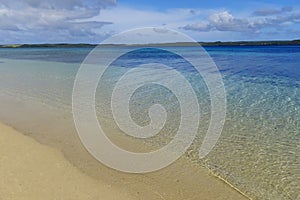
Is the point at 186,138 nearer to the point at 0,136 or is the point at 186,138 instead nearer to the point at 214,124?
the point at 214,124

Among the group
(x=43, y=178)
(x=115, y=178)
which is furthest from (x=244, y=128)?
(x=43, y=178)

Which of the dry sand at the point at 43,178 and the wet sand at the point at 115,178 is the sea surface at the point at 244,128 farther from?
the dry sand at the point at 43,178

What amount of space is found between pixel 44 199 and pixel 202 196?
2.32m

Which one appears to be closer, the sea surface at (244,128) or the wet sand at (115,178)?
the wet sand at (115,178)

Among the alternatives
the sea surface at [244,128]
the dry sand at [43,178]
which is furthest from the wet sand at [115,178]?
the sea surface at [244,128]

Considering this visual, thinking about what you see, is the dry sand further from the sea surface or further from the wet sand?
the sea surface

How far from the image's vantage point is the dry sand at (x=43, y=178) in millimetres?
4590

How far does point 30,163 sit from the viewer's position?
5684 mm

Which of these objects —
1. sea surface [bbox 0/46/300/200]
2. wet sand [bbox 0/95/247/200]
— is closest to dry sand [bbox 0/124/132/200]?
wet sand [bbox 0/95/247/200]

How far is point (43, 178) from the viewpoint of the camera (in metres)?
5.07

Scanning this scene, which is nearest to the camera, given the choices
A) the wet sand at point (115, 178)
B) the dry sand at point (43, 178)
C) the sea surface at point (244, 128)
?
the dry sand at point (43, 178)

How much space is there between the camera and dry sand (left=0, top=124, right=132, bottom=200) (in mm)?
4590

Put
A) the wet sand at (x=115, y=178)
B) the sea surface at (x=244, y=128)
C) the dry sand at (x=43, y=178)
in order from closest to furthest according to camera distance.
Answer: the dry sand at (x=43, y=178) < the wet sand at (x=115, y=178) < the sea surface at (x=244, y=128)

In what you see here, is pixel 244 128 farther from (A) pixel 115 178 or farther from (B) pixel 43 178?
(B) pixel 43 178
